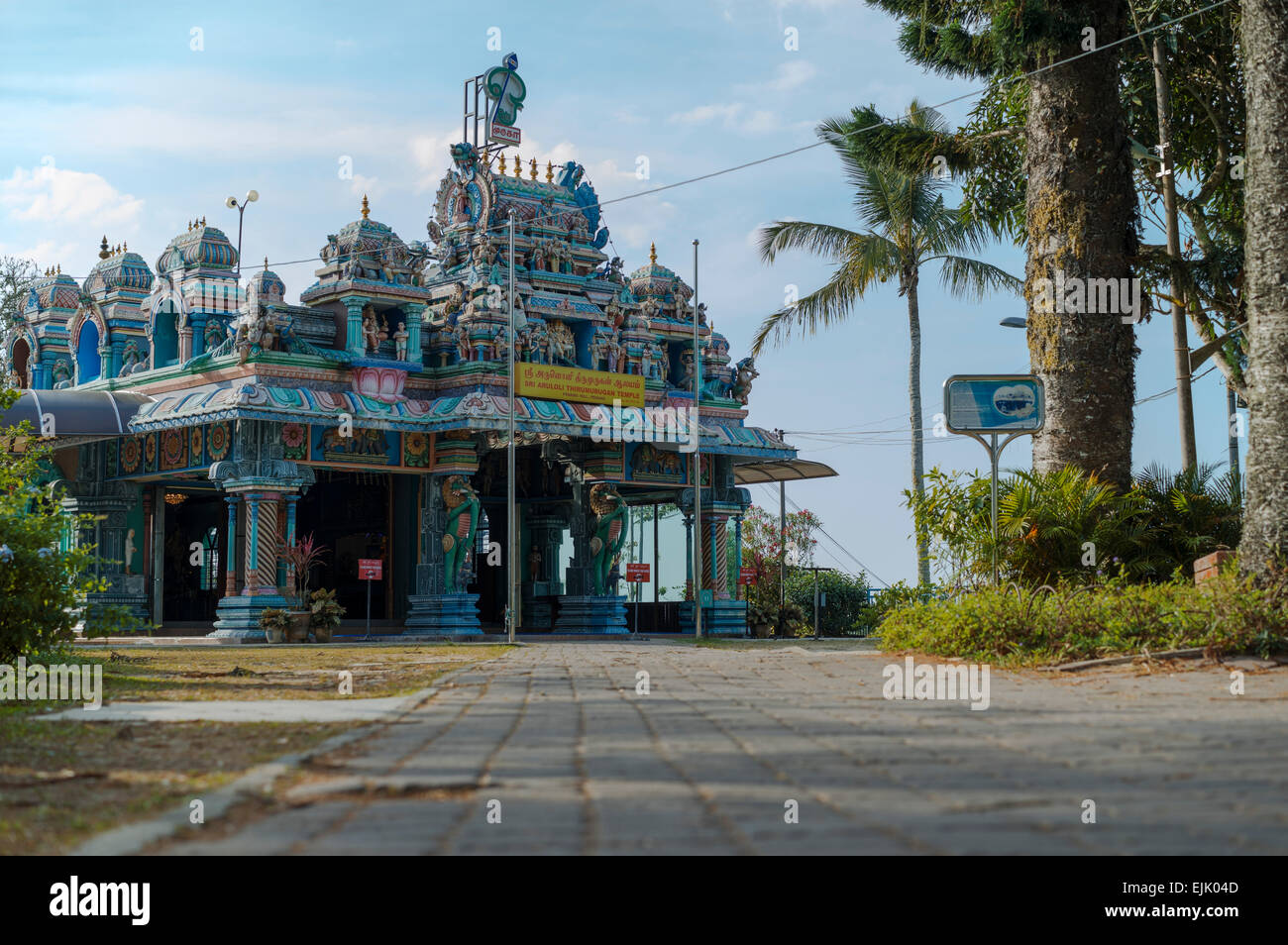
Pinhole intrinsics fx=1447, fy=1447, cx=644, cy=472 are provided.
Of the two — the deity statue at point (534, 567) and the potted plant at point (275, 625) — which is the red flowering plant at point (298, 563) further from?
the deity statue at point (534, 567)

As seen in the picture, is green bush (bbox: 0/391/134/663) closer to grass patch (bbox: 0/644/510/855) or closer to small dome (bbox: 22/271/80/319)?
grass patch (bbox: 0/644/510/855)

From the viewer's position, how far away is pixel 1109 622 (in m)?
13.2

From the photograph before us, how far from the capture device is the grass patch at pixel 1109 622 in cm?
1227

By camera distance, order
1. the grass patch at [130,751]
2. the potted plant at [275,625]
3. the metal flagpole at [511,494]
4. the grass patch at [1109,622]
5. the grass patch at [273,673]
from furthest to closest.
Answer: the metal flagpole at [511,494] → the potted plant at [275,625] → the grass patch at [1109,622] → the grass patch at [273,673] → the grass patch at [130,751]

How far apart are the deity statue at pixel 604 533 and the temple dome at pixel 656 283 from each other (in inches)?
245

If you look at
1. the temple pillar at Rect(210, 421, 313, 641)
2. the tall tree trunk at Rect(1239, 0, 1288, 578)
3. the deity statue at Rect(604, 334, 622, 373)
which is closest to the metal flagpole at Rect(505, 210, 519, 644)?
the deity statue at Rect(604, 334, 622, 373)

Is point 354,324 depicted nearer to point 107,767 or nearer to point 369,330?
point 369,330

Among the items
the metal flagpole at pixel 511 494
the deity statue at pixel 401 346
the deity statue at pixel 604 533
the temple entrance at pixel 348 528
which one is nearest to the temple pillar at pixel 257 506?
the deity statue at pixel 401 346

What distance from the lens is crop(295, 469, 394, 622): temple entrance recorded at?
38.0 metres
